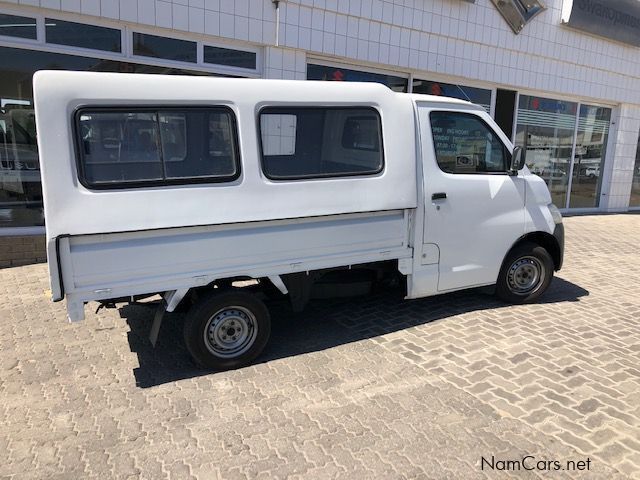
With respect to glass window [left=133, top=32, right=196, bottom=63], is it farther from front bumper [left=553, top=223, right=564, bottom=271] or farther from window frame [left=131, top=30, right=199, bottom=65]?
front bumper [left=553, top=223, right=564, bottom=271]

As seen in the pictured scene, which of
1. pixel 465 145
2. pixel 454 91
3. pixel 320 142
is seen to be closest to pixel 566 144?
pixel 454 91

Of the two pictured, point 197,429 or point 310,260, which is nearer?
point 197,429

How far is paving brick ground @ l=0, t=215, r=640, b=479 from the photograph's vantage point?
2.94 meters

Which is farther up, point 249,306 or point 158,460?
point 249,306

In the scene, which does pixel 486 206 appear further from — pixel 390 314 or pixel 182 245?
pixel 182 245

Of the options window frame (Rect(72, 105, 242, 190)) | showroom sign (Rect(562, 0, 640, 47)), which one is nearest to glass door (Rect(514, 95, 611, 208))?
showroom sign (Rect(562, 0, 640, 47))

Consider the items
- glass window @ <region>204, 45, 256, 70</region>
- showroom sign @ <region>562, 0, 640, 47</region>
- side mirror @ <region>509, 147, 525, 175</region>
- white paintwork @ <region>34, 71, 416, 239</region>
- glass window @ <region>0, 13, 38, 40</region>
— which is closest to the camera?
white paintwork @ <region>34, 71, 416, 239</region>

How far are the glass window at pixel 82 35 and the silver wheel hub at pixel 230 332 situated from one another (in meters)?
4.91

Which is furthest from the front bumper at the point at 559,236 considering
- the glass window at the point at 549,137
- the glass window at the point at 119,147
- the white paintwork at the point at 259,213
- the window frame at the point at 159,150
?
the glass window at the point at 549,137

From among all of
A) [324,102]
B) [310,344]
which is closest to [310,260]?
[310,344]

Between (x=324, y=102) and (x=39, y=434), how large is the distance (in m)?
3.12

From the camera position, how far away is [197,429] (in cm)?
325

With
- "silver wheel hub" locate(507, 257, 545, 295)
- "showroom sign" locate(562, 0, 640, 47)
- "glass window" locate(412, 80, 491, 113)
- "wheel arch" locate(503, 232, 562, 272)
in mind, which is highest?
"showroom sign" locate(562, 0, 640, 47)

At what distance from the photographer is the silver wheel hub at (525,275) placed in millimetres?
5379
